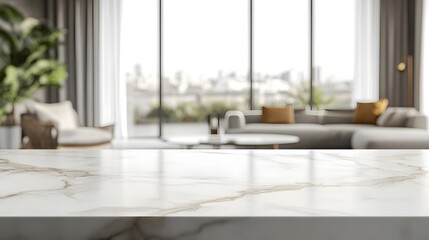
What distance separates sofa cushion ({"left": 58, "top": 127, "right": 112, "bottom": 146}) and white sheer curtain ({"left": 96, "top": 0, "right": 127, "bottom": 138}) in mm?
2678

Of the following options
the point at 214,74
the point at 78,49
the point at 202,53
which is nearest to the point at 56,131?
the point at 78,49

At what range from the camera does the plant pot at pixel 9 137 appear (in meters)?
6.42

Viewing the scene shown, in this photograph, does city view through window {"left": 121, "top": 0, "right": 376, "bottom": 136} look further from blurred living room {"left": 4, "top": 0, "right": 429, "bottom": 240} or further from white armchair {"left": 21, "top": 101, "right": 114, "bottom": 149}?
white armchair {"left": 21, "top": 101, "right": 114, "bottom": 149}

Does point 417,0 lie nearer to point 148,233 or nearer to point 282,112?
point 282,112

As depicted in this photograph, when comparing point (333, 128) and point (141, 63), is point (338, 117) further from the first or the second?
point (141, 63)

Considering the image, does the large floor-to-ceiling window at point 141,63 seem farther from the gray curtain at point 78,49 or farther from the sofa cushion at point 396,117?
the sofa cushion at point 396,117

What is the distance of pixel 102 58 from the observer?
8664 mm

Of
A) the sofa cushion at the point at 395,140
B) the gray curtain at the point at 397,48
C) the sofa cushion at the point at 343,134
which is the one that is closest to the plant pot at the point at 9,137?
the sofa cushion at the point at 343,134

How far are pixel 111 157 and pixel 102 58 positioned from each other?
7.66 m

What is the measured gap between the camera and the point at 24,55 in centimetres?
775

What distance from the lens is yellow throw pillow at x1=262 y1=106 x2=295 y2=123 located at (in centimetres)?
740

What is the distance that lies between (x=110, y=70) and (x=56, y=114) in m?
2.51

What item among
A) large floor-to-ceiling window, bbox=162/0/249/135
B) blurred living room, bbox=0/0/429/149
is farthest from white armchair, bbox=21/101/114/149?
large floor-to-ceiling window, bbox=162/0/249/135

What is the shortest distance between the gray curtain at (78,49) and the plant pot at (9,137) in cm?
208
